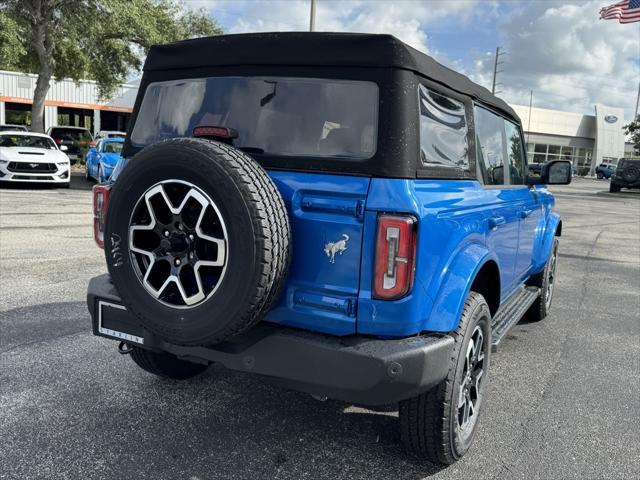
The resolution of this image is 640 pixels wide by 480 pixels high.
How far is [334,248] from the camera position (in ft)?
7.65

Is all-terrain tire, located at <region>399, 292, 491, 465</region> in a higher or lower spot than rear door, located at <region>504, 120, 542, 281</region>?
lower

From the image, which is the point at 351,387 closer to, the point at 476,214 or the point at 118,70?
the point at 476,214

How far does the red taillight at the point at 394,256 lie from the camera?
2.21 meters

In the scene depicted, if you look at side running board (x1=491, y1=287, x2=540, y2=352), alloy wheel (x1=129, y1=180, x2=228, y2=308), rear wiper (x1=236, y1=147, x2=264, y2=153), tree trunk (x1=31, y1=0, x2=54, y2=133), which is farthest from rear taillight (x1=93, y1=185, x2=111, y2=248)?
tree trunk (x1=31, y1=0, x2=54, y2=133)

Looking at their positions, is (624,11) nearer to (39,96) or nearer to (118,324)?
(39,96)

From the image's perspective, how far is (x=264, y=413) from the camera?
319cm

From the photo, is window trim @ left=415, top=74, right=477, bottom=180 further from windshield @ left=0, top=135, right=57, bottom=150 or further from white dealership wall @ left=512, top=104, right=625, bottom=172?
white dealership wall @ left=512, top=104, right=625, bottom=172

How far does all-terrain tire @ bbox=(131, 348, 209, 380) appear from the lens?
11.1 feet

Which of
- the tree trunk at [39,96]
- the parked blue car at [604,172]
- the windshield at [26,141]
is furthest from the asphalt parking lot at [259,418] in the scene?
the parked blue car at [604,172]

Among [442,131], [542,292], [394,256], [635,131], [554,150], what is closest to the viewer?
[394,256]

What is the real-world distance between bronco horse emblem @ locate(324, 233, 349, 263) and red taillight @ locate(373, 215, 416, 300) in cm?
15

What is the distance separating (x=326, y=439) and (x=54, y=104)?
3875cm

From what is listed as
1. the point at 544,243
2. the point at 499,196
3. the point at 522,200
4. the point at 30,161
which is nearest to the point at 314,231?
the point at 499,196

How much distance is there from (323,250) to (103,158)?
14269 mm
